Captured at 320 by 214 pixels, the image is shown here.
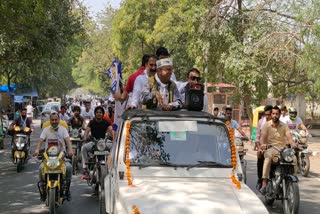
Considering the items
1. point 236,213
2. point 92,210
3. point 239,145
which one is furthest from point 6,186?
point 236,213

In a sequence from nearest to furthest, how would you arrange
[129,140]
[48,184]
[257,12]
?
[129,140], [48,184], [257,12]

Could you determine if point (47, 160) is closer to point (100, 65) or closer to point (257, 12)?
point (257, 12)

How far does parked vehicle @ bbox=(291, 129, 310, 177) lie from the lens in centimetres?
1296

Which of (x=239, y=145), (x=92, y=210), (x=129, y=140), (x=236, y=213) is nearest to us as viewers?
(x=236, y=213)

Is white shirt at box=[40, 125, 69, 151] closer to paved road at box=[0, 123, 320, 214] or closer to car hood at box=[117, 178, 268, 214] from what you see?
paved road at box=[0, 123, 320, 214]

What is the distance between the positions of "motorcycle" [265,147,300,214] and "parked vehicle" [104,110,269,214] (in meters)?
2.55

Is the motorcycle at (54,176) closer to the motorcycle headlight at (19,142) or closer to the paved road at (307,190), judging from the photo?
the paved road at (307,190)

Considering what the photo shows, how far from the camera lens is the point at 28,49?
18.5 meters

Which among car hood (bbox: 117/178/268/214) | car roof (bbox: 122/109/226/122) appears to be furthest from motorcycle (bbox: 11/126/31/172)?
car hood (bbox: 117/178/268/214)

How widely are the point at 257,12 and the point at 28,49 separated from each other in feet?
27.2

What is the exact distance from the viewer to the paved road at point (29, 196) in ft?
28.7

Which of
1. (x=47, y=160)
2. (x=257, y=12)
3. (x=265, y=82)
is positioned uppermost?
(x=257, y=12)

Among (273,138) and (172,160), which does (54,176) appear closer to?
(172,160)

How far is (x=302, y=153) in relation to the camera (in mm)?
13281
